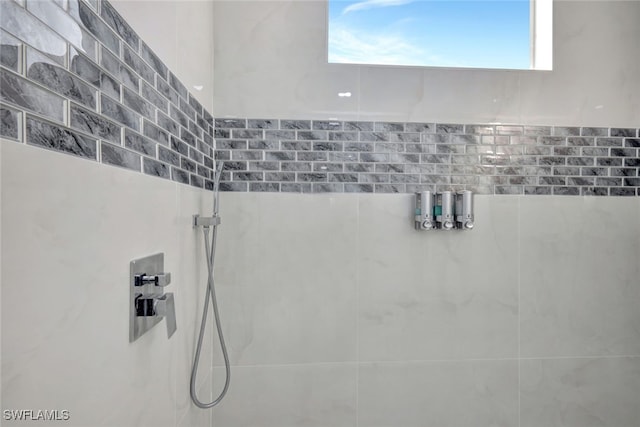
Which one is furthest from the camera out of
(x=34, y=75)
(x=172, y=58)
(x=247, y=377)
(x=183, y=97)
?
(x=247, y=377)

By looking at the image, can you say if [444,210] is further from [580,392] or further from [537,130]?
[580,392]

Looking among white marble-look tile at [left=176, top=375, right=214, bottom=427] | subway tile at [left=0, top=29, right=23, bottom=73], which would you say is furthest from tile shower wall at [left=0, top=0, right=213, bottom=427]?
white marble-look tile at [left=176, top=375, right=214, bottom=427]

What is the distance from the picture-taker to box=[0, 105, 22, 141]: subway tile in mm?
501

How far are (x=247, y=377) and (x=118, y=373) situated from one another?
98 cm

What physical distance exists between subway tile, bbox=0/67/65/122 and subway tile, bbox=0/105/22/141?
0.6 inches

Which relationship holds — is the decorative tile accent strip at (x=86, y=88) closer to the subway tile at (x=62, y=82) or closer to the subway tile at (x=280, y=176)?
the subway tile at (x=62, y=82)

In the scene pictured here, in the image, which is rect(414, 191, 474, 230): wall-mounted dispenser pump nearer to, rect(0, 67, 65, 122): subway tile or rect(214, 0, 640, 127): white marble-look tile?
rect(214, 0, 640, 127): white marble-look tile

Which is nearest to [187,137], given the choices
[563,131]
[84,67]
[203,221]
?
[203,221]

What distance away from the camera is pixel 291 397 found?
1.73 meters

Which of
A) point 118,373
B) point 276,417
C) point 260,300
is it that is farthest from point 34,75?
point 276,417

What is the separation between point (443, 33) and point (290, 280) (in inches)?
58.8

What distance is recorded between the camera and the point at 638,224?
185 cm

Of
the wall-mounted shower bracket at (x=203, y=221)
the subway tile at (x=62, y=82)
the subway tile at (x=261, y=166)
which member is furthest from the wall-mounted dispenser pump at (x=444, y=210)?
the subway tile at (x=62, y=82)

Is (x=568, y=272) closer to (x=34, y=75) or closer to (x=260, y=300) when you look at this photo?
(x=260, y=300)
